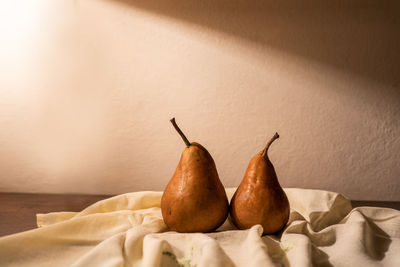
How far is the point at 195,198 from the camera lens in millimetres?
576

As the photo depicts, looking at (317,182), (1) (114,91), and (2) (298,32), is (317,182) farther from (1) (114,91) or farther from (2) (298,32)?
(1) (114,91)

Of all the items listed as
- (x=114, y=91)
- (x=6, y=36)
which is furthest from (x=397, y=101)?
(x=6, y=36)

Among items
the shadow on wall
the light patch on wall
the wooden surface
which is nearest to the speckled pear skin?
the wooden surface

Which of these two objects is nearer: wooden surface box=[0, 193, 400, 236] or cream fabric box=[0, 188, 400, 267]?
cream fabric box=[0, 188, 400, 267]

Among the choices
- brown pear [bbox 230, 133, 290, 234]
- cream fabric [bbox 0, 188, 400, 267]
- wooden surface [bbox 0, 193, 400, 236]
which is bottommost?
wooden surface [bbox 0, 193, 400, 236]

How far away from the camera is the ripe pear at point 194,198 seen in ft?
1.90

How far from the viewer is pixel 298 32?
3.64 feet

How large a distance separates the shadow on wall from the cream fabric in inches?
24.0

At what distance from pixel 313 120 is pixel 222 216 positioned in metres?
0.66

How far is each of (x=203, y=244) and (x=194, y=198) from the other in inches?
3.7

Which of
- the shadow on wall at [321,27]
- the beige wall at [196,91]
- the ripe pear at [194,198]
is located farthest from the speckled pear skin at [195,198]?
the shadow on wall at [321,27]

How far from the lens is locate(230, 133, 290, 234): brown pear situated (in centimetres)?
58

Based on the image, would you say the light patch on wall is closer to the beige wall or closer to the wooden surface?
the beige wall

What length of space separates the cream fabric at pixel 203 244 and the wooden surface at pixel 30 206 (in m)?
0.08
